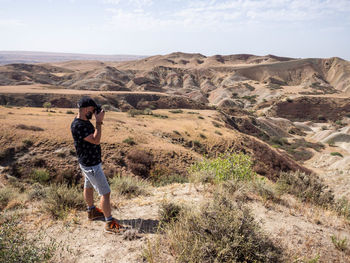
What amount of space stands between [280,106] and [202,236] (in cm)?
5078

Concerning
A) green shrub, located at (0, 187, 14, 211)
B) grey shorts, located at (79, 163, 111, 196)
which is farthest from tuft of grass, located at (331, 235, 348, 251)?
green shrub, located at (0, 187, 14, 211)

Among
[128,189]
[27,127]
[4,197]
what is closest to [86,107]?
[128,189]

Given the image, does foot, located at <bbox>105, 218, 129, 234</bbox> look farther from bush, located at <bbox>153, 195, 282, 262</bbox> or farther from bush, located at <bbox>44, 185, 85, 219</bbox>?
bush, located at <bbox>44, 185, 85, 219</bbox>

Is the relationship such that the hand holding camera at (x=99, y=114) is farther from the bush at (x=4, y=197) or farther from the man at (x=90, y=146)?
the bush at (x=4, y=197)

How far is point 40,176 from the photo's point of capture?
→ 10.1 metres

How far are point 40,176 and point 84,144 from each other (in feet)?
27.8

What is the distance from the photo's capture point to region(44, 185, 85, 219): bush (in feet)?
13.3

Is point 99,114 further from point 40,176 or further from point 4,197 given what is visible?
point 40,176

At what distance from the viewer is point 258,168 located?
1502 centimetres

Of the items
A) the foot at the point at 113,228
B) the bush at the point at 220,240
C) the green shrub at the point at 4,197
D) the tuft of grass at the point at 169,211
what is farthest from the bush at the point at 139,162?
the bush at the point at 220,240

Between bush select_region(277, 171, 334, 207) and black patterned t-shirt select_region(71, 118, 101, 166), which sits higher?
black patterned t-shirt select_region(71, 118, 101, 166)

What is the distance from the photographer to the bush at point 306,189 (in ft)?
17.2

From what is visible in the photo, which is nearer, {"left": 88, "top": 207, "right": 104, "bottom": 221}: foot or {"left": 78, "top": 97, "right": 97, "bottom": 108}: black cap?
{"left": 78, "top": 97, "right": 97, "bottom": 108}: black cap

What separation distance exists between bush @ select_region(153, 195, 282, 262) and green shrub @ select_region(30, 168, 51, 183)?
9.20 meters
